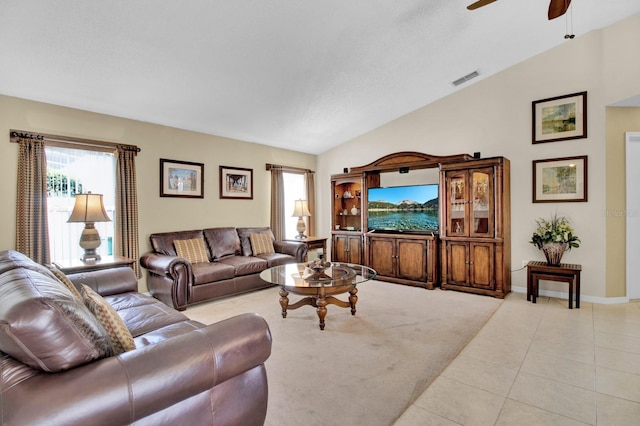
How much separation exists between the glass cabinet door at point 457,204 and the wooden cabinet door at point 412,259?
1.59ft

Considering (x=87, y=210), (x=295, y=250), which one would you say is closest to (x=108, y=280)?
(x=87, y=210)

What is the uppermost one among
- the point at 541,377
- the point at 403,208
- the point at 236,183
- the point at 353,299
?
the point at 236,183

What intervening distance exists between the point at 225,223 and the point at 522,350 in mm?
4346

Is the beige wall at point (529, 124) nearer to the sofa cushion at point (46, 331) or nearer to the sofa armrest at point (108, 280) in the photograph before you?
the sofa armrest at point (108, 280)

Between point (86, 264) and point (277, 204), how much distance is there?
10.6ft

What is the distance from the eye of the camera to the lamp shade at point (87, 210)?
3361 millimetres

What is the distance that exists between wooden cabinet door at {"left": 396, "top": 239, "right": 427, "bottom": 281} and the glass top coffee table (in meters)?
1.26

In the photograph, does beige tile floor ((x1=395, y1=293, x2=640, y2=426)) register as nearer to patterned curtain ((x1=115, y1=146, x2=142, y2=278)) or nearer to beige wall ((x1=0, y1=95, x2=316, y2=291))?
patterned curtain ((x1=115, y1=146, x2=142, y2=278))

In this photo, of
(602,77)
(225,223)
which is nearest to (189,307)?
(225,223)

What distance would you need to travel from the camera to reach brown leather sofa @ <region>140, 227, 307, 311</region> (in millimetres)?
3752

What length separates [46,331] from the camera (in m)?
1.08

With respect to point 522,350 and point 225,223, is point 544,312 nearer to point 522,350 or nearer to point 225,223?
point 522,350

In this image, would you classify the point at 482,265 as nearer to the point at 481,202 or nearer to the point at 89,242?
the point at 481,202

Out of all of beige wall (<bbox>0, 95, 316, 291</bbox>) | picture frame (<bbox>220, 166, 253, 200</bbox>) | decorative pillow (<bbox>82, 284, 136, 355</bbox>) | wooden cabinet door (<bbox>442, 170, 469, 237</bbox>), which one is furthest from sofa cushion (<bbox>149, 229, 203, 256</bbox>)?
wooden cabinet door (<bbox>442, 170, 469, 237</bbox>)
